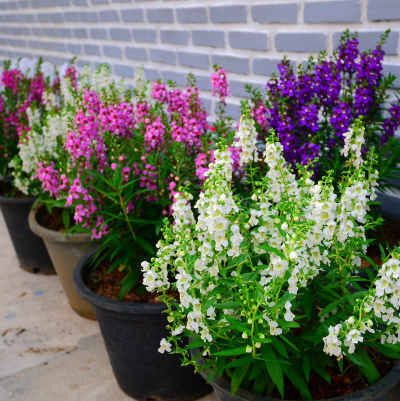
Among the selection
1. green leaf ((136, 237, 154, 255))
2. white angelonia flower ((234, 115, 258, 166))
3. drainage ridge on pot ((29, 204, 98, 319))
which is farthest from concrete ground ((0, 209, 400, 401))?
white angelonia flower ((234, 115, 258, 166))

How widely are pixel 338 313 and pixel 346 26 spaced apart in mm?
1352

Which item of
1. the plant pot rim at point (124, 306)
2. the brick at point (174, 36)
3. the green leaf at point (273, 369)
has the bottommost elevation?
the plant pot rim at point (124, 306)

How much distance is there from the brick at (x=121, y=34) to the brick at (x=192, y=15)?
0.62m

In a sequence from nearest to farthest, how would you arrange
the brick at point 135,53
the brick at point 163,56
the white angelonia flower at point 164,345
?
1. the white angelonia flower at point 164,345
2. the brick at point 163,56
3. the brick at point 135,53

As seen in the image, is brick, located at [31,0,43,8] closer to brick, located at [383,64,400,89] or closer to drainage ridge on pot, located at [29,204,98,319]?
drainage ridge on pot, located at [29,204,98,319]

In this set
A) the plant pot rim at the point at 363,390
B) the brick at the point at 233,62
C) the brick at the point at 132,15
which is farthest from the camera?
the brick at the point at 132,15

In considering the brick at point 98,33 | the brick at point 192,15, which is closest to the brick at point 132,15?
the brick at point 98,33

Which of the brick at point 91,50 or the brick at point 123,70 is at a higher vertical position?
the brick at point 91,50

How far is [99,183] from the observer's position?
191 centimetres

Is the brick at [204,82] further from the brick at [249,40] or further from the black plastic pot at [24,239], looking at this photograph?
the black plastic pot at [24,239]

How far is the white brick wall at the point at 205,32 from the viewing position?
2.02m

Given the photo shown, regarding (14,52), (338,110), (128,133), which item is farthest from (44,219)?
(14,52)

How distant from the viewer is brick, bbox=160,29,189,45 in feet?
9.59

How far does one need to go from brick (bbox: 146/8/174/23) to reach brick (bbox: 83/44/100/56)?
31.0 inches
